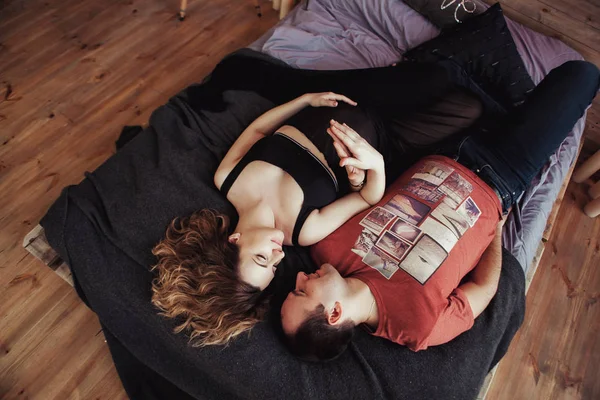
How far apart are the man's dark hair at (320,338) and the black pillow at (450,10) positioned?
148 cm

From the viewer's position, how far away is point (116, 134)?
197 centimetres

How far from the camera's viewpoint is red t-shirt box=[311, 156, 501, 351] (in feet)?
3.57

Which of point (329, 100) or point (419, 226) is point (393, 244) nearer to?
point (419, 226)

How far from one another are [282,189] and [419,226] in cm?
46

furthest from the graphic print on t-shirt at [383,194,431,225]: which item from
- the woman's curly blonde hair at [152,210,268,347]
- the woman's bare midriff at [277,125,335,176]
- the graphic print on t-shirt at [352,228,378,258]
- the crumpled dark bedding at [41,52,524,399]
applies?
the woman's curly blonde hair at [152,210,268,347]

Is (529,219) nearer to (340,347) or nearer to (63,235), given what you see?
(340,347)

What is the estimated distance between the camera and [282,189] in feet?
4.11

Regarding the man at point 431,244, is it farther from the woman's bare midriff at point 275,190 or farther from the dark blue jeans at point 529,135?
the woman's bare midriff at point 275,190

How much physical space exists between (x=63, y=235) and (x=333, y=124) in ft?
3.10

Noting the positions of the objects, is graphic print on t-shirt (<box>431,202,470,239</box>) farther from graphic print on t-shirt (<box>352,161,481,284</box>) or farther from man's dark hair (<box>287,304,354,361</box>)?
man's dark hair (<box>287,304,354,361</box>)

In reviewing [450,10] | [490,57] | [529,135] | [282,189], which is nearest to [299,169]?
[282,189]

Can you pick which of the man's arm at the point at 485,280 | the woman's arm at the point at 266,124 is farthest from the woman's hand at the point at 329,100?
the man's arm at the point at 485,280

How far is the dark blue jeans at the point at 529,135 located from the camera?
136cm

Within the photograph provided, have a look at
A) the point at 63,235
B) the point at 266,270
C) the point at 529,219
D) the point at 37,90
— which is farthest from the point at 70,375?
the point at 529,219
